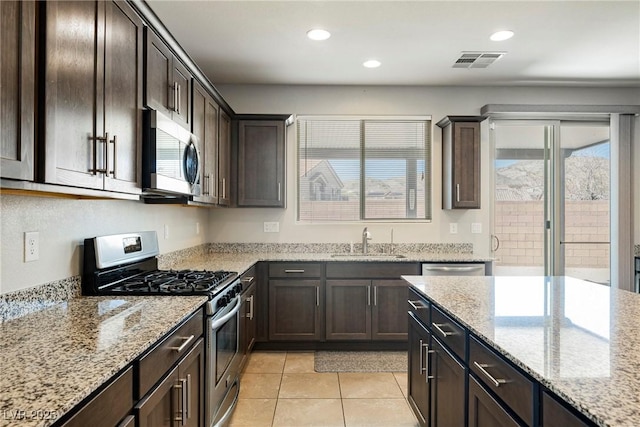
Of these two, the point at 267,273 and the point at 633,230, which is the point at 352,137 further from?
the point at 633,230

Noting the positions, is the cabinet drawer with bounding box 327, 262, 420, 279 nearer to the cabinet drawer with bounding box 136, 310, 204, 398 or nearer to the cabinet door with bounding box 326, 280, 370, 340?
the cabinet door with bounding box 326, 280, 370, 340

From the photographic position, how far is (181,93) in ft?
8.46

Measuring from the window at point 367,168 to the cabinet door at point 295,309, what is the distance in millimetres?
951

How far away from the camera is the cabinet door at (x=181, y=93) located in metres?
2.45

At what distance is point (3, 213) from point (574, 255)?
490 cm

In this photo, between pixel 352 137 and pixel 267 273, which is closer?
pixel 267 273

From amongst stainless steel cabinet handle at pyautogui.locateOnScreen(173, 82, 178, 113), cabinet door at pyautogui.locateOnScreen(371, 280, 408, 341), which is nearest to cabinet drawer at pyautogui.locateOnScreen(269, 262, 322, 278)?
cabinet door at pyautogui.locateOnScreen(371, 280, 408, 341)

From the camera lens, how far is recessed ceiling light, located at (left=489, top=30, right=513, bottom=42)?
296cm

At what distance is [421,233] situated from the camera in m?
4.32

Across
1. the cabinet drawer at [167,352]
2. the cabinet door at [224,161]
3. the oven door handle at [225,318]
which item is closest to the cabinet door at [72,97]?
the cabinet drawer at [167,352]

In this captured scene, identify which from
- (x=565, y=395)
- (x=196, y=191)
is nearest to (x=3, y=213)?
(x=196, y=191)

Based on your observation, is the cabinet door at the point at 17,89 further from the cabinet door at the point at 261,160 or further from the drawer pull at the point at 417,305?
the cabinet door at the point at 261,160

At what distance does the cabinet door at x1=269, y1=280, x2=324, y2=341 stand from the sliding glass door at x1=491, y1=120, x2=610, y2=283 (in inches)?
82.3

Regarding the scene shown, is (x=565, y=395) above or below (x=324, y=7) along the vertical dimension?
below
